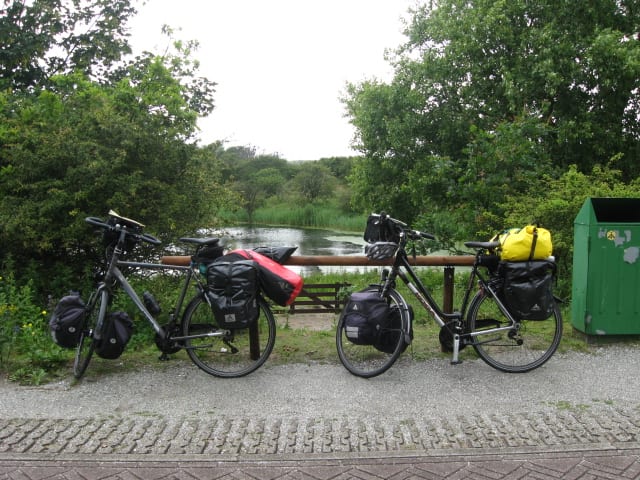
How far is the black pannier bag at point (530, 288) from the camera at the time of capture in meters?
4.27

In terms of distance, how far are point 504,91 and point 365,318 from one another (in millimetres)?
14718

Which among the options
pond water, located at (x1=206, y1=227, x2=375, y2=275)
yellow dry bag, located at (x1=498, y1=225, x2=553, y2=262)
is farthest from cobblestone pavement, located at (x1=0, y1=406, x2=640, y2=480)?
pond water, located at (x1=206, y1=227, x2=375, y2=275)

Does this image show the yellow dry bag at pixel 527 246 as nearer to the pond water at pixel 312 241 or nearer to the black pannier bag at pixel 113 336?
the black pannier bag at pixel 113 336

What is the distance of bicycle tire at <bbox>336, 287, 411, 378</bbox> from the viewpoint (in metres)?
4.24

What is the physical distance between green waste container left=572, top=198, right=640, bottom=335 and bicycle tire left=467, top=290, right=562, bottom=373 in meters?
0.49

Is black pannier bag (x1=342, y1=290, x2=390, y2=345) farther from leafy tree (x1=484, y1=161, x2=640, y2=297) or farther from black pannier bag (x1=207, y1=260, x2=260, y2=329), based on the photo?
leafy tree (x1=484, y1=161, x2=640, y2=297)

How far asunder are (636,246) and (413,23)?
55.8 feet

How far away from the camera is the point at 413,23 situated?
19984 mm

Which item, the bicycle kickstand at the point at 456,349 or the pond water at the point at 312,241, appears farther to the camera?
the pond water at the point at 312,241

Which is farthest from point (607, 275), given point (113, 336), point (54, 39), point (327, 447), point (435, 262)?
point (54, 39)

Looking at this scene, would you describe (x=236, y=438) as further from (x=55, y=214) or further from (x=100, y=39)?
(x=100, y=39)

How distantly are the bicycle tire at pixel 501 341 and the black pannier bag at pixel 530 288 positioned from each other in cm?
16

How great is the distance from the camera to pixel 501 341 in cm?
464

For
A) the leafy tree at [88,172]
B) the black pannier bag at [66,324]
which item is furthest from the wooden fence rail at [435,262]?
the leafy tree at [88,172]
